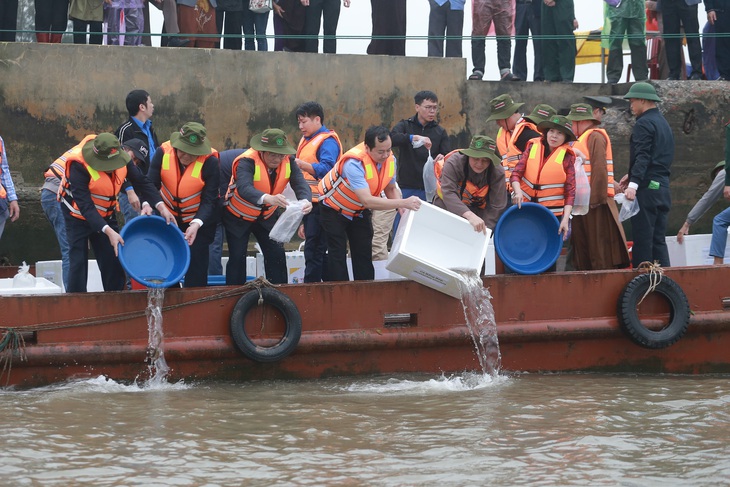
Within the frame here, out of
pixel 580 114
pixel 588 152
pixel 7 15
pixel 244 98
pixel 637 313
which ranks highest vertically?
pixel 7 15

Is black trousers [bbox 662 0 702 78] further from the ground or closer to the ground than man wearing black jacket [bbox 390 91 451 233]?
further from the ground

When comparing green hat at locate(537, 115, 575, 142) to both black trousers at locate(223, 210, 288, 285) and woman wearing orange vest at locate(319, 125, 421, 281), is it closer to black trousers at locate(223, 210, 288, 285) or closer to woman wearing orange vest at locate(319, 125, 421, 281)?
woman wearing orange vest at locate(319, 125, 421, 281)

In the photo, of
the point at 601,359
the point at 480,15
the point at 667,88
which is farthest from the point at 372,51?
the point at 601,359

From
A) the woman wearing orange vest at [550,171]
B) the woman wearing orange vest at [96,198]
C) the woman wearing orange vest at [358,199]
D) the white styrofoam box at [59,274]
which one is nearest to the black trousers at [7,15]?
the white styrofoam box at [59,274]

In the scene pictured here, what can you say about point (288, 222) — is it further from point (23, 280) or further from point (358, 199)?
point (23, 280)

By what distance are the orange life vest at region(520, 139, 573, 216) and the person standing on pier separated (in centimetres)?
67

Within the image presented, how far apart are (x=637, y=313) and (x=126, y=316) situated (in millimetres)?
3904

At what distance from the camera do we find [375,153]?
8820 mm

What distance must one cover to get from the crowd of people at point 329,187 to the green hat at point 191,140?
1cm

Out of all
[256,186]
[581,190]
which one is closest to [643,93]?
[581,190]

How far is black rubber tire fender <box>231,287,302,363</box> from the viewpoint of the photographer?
27.3 feet

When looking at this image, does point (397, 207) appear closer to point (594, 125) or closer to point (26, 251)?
point (594, 125)

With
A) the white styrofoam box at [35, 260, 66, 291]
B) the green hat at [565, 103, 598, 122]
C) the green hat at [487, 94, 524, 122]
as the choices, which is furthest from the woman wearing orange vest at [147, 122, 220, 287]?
the green hat at [565, 103, 598, 122]

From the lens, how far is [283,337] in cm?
848
